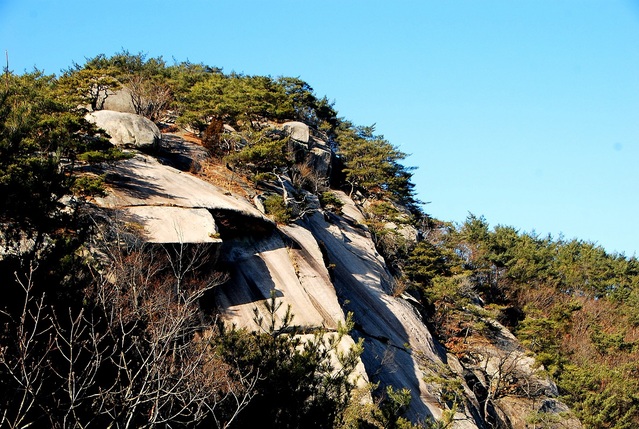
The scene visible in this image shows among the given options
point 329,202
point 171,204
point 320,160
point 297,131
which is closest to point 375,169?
point 320,160

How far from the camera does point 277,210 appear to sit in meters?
20.6

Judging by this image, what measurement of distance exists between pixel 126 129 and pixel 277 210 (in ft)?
22.4

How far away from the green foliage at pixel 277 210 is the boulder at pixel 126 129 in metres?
5.40

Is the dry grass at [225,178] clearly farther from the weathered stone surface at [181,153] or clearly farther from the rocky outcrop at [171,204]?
the rocky outcrop at [171,204]

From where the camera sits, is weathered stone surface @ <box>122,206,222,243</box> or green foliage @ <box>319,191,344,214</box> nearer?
weathered stone surface @ <box>122,206,222,243</box>

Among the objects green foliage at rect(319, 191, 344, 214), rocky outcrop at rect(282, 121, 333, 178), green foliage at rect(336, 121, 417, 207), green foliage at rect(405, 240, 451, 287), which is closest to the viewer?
green foliage at rect(319, 191, 344, 214)

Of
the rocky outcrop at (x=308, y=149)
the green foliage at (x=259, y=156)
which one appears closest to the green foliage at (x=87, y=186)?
the green foliage at (x=259, y=156)

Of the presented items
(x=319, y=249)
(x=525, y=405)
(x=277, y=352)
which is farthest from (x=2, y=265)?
(x=525, y=405)

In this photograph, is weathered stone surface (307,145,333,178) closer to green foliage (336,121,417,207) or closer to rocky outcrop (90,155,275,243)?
green foliage (336,121,417,207)

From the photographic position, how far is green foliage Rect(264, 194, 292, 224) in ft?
67.4

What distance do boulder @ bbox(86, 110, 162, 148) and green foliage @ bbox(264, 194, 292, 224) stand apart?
5398 mm

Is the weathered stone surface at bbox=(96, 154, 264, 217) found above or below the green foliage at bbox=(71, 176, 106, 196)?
above

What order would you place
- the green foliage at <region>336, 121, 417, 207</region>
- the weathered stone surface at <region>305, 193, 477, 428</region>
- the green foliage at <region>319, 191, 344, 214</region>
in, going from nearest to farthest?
the weathered stone surface at <region>305, 193, 477, 428</region>, the green foliage at <region>319, 191, 344, 214</region>, the green foliage at <region>336, 121, 417, 207</region>

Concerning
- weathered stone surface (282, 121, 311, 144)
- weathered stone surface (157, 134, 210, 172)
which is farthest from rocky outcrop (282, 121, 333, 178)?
weathered stone surface (157, 134, 210, 172)
